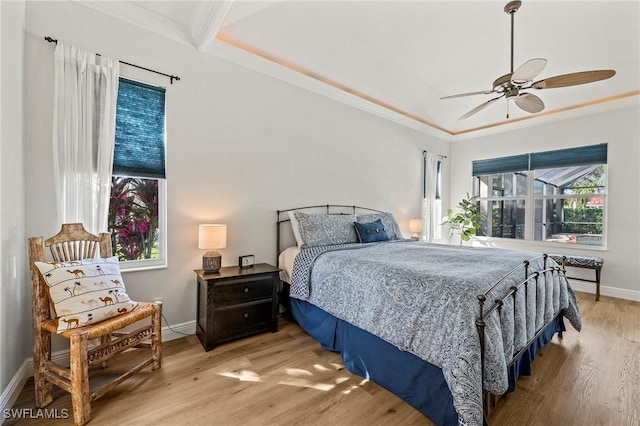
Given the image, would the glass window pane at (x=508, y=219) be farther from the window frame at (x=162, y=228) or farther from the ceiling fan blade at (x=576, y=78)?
the window frame at (x=162, y=228)

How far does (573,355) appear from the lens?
7.77ft

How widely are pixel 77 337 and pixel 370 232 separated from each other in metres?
2.82

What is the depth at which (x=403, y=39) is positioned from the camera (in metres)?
2.97

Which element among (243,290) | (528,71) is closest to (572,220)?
(528,71)

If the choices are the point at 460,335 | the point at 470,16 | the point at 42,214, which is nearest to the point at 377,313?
the point at 460,335

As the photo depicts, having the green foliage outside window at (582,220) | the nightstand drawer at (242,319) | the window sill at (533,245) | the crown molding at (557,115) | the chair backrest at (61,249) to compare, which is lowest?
the nightstand drawer at (242,319)

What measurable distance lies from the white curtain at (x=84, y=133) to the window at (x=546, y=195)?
595 cm

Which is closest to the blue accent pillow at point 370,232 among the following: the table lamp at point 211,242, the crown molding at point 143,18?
the table lamp at point 211,242

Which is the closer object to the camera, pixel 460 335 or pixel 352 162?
pixel 460 335

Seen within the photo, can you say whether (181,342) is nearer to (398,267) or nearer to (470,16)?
(398,267)

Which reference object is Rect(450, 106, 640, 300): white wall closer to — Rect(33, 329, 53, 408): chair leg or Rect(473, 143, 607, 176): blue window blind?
Rect(473, 143, 607, 176): blue window blind

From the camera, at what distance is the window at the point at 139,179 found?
2.38 meters

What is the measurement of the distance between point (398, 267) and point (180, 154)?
222 centimetres

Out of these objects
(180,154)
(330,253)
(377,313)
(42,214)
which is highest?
(180,154)
